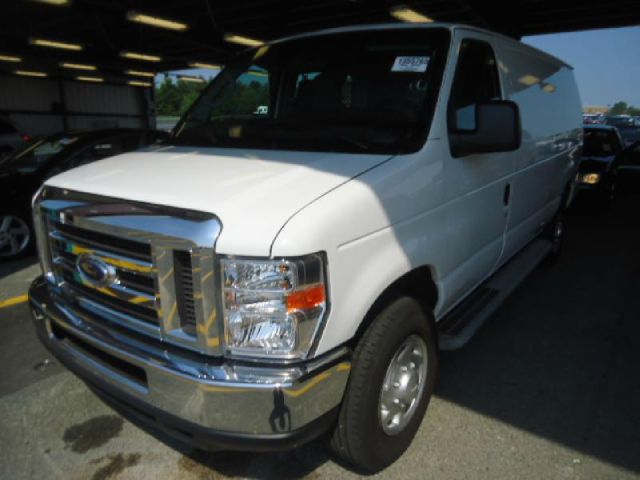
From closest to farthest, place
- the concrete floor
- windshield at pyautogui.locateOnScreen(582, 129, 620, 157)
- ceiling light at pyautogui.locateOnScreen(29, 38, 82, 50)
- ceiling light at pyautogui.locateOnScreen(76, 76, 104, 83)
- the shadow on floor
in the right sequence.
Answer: the concrete floor
the shadow on floor
windshield at pyautogui.locateOnScreen(582, 129, 620, 157)
ceiling light at pyautogui.locateOnScreen(29, 38, 82, 50)
ceiling light at pyautogui.locateOnScreen(76, 76, 104, 83)

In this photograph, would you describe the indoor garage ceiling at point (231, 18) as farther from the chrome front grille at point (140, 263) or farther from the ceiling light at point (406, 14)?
the chrome front grille at point (140, 263)

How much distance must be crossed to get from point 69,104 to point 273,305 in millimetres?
29712

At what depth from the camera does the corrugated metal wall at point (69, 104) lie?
24297 mm

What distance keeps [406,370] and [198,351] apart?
1.09 m

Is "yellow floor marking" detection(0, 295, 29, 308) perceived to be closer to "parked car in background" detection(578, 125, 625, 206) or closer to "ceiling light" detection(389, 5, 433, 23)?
"parked car in background" detection(578, 125, 625, 206)

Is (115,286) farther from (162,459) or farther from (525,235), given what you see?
(525,235)

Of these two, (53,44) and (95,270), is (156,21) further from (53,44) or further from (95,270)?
(95,270)

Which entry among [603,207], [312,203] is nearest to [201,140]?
[312,203]

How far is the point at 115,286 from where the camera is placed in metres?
2.00

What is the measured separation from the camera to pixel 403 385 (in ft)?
7.73

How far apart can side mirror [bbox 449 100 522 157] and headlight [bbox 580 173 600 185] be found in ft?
23.9

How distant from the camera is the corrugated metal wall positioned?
24.3 meters

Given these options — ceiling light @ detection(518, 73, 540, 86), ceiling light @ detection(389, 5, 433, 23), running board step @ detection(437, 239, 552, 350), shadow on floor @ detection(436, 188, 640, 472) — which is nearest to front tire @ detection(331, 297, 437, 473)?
running board step @ detection(437, 239, 552, 350)

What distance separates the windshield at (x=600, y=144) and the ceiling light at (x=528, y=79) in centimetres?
A: 626
